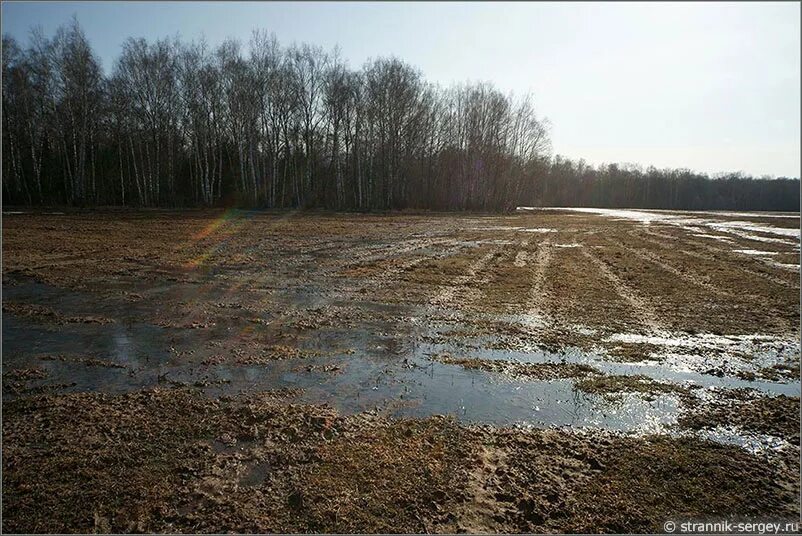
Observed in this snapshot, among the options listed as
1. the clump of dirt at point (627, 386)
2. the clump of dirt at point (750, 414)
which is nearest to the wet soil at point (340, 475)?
the clump of dirt at point (750, 414)

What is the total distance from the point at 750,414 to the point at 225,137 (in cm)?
4323

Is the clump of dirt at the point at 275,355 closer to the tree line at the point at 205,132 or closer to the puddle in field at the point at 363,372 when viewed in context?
the puddle in field at the point at 363,372

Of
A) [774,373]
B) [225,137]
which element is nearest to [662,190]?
[225,137]

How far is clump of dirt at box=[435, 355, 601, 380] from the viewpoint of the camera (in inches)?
222

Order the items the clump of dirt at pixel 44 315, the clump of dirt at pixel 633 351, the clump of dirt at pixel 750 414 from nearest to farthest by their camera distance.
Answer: the clump of dirt at pixel 750 414, the clump of dirt at pixel 633 351, the clump of dirt at pixel 44 315

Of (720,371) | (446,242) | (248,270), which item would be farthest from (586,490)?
(446,242)

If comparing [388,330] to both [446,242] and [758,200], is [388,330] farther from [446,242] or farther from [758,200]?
[758,200]

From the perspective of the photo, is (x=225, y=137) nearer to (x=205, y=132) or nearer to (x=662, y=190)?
(x=205, y=132)

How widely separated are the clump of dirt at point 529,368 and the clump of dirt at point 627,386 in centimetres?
24

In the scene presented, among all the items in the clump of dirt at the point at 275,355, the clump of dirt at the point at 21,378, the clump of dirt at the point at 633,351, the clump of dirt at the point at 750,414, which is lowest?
the clump of dirt at the point at 750,414

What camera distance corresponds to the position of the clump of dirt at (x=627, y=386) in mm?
5102

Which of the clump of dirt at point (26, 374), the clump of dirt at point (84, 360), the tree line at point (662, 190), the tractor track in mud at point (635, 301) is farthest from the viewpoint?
the tree line at point (662, 190)

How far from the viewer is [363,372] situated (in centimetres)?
561

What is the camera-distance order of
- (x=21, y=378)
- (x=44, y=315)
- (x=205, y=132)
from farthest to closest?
(x=205, y=132) < (x=44, y=315) < (x=21, y=378)
